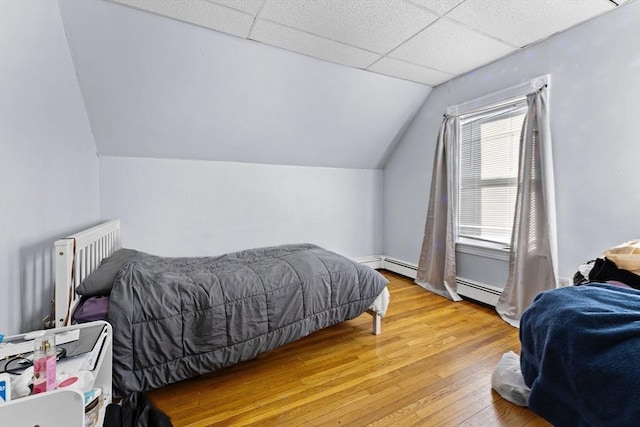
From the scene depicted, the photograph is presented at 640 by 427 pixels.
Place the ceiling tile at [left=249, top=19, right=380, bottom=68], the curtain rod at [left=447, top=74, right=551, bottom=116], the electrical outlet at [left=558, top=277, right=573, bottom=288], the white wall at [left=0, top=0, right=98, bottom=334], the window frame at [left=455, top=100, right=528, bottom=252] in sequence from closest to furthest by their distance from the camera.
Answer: the white wall at [left=0, top=0, right=98, bottom=334] → the ceiling tile at [left=249, top=19, right=380, bottom=68] → the electrical outlet at [left=558, top=277, right=573, bottom=288] → the curtain rod at [left=447, top=74, right=551, bottom=116] → the window frame at [left=455, top=100, right=528, bottom=252]

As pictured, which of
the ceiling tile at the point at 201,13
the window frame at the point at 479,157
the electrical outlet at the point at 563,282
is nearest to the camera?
the ceiling tile at the point at 201,13

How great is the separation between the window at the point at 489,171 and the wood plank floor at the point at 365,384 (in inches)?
37.5

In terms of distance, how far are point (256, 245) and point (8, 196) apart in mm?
2216

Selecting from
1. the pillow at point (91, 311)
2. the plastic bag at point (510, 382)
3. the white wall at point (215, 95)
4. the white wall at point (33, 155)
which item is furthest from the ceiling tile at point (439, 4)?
the pillow at point (91, 311)

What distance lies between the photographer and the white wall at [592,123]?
1890 millimetres

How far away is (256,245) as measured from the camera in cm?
331

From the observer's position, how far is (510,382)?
1559 mm

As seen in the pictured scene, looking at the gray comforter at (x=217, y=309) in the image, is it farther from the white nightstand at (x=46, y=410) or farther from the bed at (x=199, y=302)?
the white nightstand at (x=46, y=410)

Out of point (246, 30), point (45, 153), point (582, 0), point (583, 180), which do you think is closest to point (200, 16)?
point (246, 30)

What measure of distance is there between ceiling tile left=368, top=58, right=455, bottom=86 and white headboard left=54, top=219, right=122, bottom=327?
8.58 feet

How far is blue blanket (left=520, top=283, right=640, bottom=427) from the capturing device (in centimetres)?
95

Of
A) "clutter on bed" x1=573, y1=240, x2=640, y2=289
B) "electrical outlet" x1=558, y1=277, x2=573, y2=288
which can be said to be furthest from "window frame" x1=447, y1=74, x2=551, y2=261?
"clutter on bed" x1=573, y1=240, x2=640, y2=289

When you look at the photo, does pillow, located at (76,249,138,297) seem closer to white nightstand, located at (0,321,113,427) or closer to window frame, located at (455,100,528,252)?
white nightstand, located at (0,321,113,427)

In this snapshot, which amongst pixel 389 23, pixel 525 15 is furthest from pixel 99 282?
pixel 525 15
